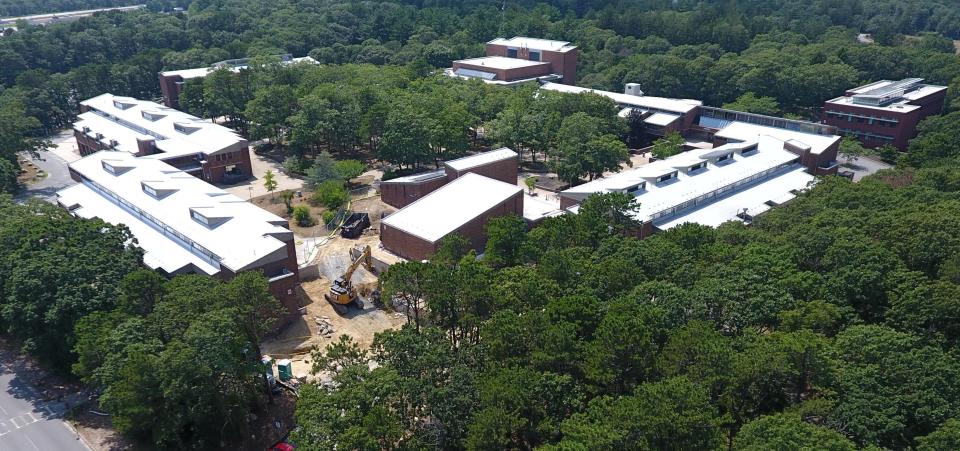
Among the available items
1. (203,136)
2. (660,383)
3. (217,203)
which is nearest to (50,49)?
(203,136)

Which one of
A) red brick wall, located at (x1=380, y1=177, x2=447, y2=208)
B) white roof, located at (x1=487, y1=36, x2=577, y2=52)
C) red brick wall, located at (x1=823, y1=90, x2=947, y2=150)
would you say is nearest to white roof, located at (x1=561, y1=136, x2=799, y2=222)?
red brick wall, located at (x1=380, y1=177, x2=447, y2=208)

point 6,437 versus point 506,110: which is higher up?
point 506,110

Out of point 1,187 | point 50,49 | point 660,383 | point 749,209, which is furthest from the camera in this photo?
point 50,49

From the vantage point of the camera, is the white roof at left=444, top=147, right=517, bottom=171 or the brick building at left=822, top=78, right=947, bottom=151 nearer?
the white roof at left=444, top=147, right=517, bottom=171

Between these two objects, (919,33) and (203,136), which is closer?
(203,136)

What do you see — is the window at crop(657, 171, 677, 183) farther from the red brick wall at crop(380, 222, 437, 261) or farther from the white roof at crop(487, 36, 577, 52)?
the white roof at crop(487, 36, 577, 52)

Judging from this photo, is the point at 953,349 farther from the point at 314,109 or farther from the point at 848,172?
the point at 314,109

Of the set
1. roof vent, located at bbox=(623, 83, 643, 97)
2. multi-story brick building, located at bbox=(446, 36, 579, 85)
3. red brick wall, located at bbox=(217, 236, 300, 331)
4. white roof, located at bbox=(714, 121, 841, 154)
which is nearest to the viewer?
red brick wall, located at bbox=(217, 236, 300, 331)

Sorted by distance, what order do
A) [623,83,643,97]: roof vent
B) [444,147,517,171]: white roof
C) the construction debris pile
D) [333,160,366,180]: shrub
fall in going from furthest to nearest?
1. [623,83,643,97]: roof vent
2. [333,160,366,180]: shrub
3. [444,147,517,171]: white roof
4. the construction debris pile

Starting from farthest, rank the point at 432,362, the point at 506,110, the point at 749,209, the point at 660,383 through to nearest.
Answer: the point at 506,110 < the point at 749,209 < the point at 432,362 < the point at 660,383

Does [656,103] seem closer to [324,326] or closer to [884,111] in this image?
[884,111]
